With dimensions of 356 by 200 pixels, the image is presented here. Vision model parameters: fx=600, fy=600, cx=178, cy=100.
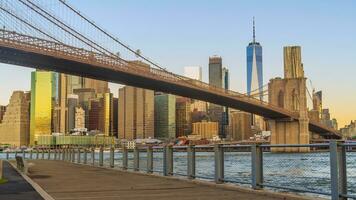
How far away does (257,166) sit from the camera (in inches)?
458

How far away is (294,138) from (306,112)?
7635mm

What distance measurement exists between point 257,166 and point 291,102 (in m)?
110

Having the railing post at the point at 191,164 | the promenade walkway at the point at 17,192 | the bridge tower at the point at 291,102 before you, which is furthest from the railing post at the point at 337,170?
the bridge tower at the point at 291,102

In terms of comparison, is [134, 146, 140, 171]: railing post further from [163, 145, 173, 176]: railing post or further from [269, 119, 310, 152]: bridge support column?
[269, 119, 310, 152]: bridge support column

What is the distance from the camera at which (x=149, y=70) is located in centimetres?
6912

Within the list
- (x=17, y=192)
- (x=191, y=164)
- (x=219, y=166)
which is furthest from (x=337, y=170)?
(x=191, y=164)

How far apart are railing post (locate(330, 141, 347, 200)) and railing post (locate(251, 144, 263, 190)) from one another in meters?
2.64

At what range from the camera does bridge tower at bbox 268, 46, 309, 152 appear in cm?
10069

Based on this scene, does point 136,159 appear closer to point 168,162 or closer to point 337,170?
point 168,162

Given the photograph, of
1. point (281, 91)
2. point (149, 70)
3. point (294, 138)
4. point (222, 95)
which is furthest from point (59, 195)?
point (281, 91)

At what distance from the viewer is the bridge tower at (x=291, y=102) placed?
10069 centimetres

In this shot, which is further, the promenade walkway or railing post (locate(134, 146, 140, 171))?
railing post (locate(134, 146, 140, 171))

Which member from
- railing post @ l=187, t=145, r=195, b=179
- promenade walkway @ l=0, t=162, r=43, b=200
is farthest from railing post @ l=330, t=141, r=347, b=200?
railing post @ l=187, t=145, r=195, b=179

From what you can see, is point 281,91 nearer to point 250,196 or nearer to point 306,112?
point 306,112
